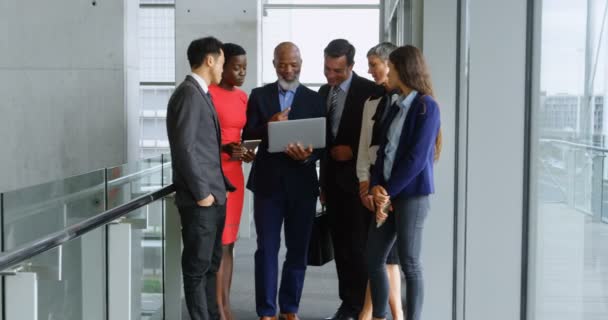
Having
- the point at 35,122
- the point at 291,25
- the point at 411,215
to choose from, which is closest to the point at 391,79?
the point at 411,215

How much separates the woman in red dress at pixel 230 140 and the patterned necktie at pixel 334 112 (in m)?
Result: 0.50

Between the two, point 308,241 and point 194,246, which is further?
point 308,241

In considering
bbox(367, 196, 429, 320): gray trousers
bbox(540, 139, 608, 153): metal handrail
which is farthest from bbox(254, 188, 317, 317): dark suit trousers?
bbox(540, 139, 608, 153): metal handrail

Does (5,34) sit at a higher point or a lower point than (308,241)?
higher

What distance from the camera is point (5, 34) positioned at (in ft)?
19.0

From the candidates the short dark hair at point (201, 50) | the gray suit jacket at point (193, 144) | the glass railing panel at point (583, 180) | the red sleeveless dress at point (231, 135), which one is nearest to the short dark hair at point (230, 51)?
the red sleeveless dress at point (231, 135)

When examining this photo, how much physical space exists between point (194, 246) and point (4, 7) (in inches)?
110

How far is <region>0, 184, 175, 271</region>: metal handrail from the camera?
7.40 feet

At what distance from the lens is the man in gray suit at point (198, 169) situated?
3.85 metres

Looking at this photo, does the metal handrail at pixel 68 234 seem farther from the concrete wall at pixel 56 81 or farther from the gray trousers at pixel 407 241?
the concrete wall at pixel 56 81

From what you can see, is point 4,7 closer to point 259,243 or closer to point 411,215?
point 259,243

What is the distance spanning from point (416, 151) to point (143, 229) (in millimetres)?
1336

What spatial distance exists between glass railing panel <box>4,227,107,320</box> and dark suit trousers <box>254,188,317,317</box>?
1.41 metres

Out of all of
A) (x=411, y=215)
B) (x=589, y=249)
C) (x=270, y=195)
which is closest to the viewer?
(x=589, y=249)
